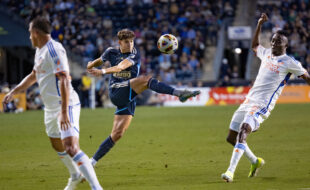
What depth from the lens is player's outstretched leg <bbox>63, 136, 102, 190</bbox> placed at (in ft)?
22.8

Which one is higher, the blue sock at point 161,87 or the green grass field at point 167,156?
the blue sock at point 161,87

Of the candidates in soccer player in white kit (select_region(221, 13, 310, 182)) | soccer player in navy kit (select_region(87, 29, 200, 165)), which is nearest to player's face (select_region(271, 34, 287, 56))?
soccer player in white kit (select_region(221, 13, 310, 182))

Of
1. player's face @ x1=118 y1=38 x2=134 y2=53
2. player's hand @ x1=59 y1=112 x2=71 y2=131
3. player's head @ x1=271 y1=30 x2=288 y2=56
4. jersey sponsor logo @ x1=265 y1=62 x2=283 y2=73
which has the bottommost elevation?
player's hand @ x1=59 y1=112 x2=71 y2=131

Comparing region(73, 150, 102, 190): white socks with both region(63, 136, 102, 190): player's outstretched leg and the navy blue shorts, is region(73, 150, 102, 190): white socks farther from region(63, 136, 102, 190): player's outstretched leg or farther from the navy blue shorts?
the navy blue shorts

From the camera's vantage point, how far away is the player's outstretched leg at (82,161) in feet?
22.8

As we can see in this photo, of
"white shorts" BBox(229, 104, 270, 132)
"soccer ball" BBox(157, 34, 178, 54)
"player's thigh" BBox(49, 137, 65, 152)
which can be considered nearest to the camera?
"player's thigh" BBox(49, 137, 65, 152)

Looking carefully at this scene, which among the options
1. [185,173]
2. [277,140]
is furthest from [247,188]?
[277,140]

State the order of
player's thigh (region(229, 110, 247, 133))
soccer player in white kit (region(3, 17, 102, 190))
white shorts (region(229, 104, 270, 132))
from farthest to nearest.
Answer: player's thigh (region(229, 110, 247, 133)) → white shorts (region(229, 104, 270, 132)) → soccer player in white kit (region(3, 17, 102, 190))

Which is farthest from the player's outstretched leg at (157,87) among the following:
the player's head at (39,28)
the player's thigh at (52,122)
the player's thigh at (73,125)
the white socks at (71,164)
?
the player's head at (39,28)

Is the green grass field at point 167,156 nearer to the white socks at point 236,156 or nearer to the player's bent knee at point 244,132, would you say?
the white socks at point 236,156

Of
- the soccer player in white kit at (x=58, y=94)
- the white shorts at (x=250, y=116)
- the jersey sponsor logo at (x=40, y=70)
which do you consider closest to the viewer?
the soccer player in white kit at (x=58, y=94)

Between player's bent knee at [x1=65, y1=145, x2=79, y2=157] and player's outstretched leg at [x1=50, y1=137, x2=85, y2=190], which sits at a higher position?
player's bent knee at [x1=65, y1=145, x2=79, y2=157]

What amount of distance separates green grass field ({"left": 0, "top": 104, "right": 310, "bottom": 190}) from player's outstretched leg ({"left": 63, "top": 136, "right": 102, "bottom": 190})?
4.42 feet

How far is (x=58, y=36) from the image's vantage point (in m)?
31.1
